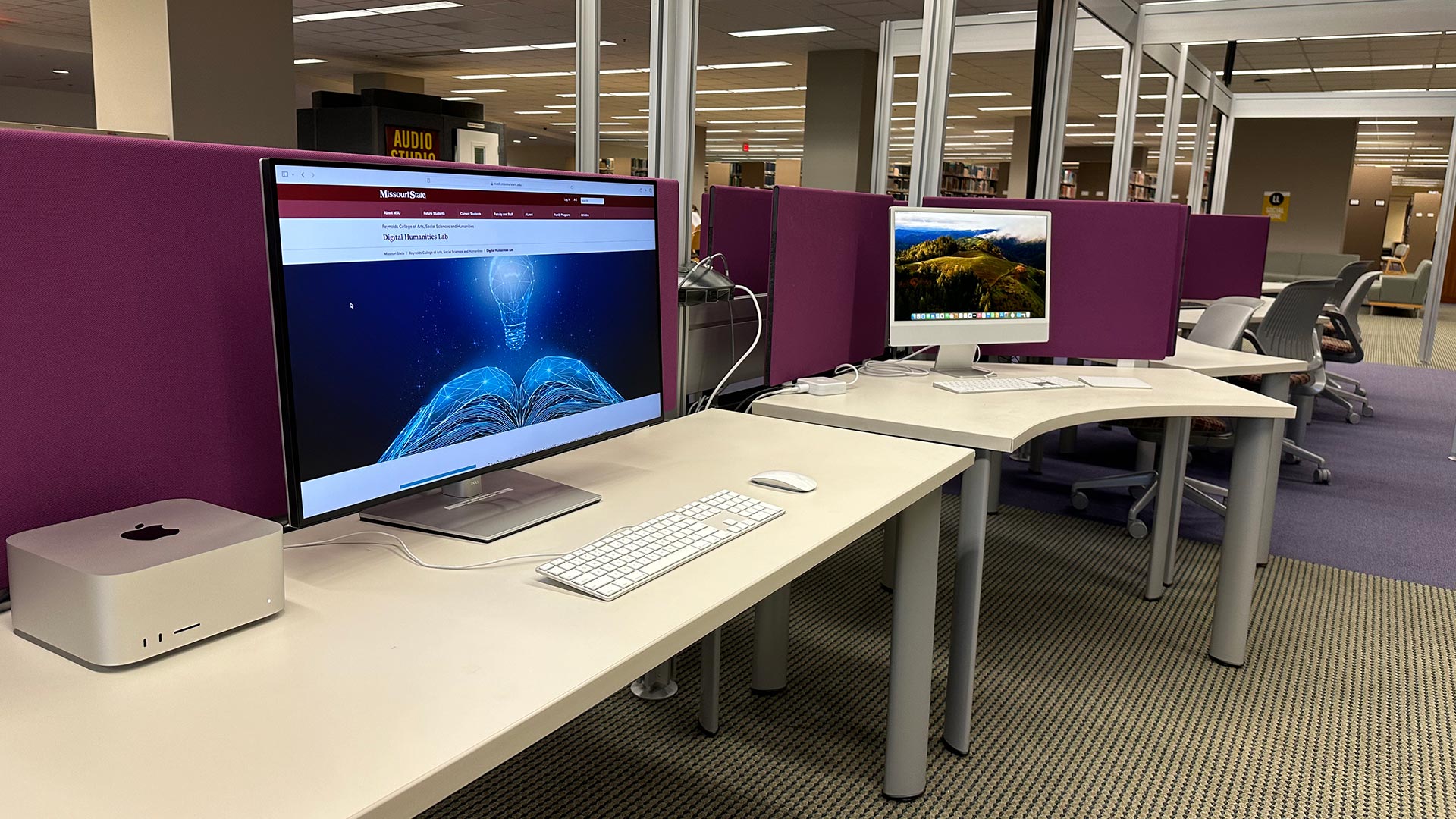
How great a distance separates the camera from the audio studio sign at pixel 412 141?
7430 millimetres

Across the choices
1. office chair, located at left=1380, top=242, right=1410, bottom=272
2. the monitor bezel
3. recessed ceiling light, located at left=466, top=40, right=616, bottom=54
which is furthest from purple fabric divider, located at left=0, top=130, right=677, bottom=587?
office chair, located at left=1380, top=242, right=1410, bottom=272

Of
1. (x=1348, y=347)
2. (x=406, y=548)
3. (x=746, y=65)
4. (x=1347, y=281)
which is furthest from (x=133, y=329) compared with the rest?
(x=746, y=65)

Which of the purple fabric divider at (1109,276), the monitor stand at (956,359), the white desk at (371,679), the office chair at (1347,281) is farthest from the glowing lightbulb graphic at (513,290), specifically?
the office chair at (1347,281)

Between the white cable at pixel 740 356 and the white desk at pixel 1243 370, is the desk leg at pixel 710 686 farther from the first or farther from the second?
the white desk at pixel 1243 370

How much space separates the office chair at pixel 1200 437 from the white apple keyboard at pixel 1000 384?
105 centimetres

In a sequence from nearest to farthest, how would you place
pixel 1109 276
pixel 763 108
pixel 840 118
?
pixel 1109 276, pixel 840 118, pixel 763 108

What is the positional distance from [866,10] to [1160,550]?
668 cm

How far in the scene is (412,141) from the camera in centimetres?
761

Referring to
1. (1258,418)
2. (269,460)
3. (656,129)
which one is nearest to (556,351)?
(269,460)

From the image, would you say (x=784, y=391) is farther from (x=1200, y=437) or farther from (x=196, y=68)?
(x=196, y=68)

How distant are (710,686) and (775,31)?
28.0ft

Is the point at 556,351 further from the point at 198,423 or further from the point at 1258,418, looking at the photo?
the point at 1258,418

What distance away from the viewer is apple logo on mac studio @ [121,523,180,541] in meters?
0.90

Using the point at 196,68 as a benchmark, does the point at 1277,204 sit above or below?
below
